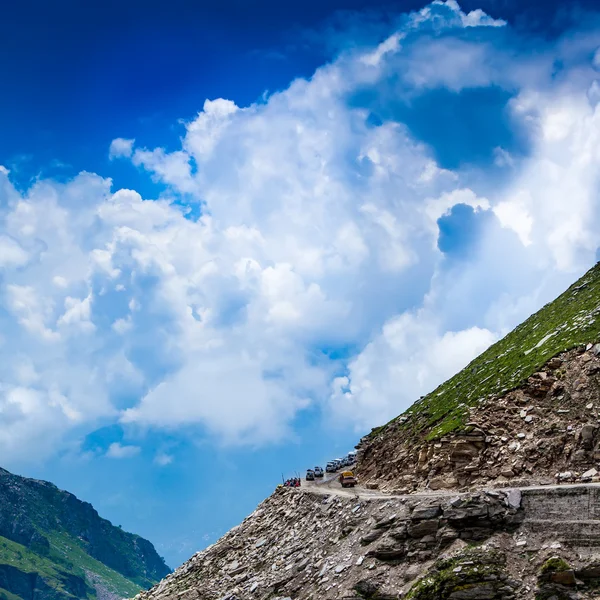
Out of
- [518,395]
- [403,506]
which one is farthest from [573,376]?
[403,506]

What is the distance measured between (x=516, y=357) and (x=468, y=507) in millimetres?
25020

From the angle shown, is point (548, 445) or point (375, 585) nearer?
point (375, 585)

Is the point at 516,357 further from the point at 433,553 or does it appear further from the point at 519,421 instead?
the point at 433,553

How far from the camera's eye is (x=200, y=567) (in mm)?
64812

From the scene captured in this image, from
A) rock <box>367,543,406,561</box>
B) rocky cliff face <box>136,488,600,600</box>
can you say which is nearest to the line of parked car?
rocky cliff face <box>136,488,600,600</box>

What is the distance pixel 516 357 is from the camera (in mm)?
61281

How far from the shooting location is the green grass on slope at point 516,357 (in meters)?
54.3

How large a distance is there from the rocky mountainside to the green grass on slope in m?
0.25

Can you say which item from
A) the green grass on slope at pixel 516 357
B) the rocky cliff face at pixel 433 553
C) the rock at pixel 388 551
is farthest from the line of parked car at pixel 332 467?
the rock at pixel 388 551

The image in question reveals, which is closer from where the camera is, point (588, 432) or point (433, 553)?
point (433, 553)

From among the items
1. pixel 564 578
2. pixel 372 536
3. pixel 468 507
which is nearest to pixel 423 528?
pixel 468 507

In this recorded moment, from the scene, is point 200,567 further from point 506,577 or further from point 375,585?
point 506,577

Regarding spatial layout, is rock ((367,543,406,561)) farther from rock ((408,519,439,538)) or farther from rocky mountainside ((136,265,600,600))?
rock ((408,519,439,538))

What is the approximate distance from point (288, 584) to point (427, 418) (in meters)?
24.0
